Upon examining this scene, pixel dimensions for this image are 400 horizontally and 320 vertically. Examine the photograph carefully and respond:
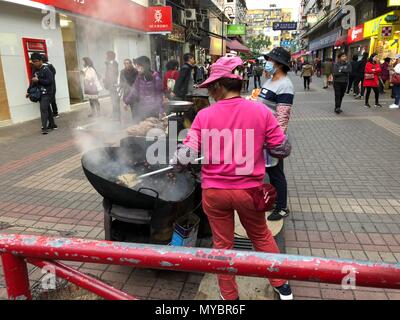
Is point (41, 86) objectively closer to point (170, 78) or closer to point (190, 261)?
point (170, 78)

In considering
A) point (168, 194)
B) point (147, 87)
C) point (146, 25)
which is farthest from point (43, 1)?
point (168, 194)

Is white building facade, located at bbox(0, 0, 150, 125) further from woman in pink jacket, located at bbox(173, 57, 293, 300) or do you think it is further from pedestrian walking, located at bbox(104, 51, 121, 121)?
woman in pink jacket, located at bbox(173, 57, 293, 300)

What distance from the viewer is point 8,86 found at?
365 inches

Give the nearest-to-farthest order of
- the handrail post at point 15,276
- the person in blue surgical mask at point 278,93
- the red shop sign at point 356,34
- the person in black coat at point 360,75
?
the handrail post at point 15,276 < the person in blue surgical mask at point 278,93 < the person in black coat at point 360,75 < the red shop sign at point 356,34

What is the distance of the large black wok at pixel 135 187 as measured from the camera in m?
2.65

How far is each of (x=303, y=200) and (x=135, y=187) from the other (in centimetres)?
246

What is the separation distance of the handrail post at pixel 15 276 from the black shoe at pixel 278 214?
2.57m

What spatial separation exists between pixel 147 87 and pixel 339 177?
4062mm

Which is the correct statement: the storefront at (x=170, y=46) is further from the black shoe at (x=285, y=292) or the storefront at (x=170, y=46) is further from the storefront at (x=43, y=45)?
the black shoe at (x=285, y=292)

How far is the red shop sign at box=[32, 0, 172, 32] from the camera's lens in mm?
4907

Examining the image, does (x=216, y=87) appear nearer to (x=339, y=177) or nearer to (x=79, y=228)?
(x=79, y=228)

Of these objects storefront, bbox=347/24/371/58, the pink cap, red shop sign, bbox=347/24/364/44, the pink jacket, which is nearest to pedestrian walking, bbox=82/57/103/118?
the pink cap

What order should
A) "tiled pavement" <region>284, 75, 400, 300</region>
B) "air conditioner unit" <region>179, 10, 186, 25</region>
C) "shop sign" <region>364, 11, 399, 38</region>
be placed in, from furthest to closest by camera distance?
"air conditioner unit" <region>179, 10, 186, 25</region> < "shop sign" <region>364, 11, 399, 38</region> < "tiled pavement" <region>284, 75, 400, 300</region>

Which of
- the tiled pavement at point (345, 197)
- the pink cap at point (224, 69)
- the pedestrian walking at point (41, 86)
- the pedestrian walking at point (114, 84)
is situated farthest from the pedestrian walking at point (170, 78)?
the pink cap at point (224, 69)
